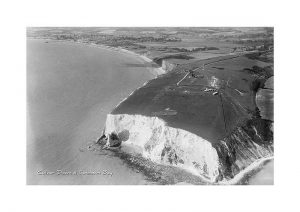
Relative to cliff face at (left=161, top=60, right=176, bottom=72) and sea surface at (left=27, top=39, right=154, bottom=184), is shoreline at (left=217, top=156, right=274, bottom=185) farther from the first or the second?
cliff face at (left=161, top=60, right=176, bottom=72)

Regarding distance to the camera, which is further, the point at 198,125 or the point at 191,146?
the point at 198,125

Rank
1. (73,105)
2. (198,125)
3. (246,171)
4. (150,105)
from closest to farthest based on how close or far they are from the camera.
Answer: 1. (246,171)
2. (198,125)
3. (150,105)
4. (73,105)

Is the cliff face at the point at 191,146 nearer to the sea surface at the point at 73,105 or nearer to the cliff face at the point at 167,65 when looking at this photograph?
the sea surface at the point at 73,105

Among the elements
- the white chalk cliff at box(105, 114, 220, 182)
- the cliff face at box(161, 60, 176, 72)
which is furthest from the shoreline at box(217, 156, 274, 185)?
the cliff face at box(161, 60, 176, 72)

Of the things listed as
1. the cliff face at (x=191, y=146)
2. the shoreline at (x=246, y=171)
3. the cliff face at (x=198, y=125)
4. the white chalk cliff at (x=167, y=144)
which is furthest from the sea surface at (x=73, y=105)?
the shoreline at (x=246, y=171)

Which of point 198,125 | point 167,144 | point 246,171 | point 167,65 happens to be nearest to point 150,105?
point 167,144

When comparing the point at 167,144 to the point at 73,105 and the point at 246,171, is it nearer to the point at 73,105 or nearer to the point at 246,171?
the point at 246,171
